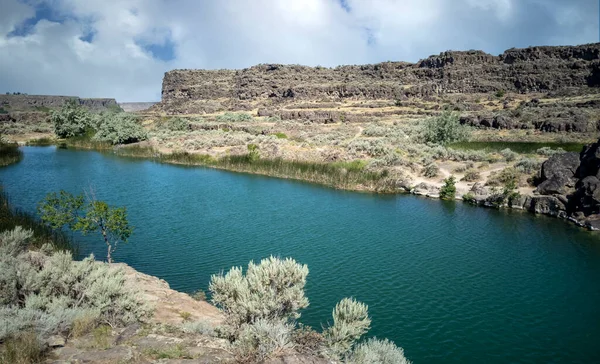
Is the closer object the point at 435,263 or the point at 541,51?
the point at 435,263

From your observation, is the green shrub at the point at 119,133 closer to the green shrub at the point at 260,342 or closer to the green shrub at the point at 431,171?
the green shrub at the point at 431,171

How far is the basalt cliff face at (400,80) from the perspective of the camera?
312 ft

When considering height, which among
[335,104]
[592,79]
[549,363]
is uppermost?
[592,79]

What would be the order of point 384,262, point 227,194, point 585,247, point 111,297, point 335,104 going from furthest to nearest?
point 335,104 < point 227,194 < point 585,247 < point 384,262 < point 111,297

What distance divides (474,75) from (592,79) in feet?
88.1

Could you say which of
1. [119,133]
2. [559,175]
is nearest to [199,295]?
[559,175]

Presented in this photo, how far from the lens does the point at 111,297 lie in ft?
29.6

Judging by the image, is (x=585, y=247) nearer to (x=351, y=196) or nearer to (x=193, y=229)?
(x=351, y=196)

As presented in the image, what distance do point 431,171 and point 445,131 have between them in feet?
50.2

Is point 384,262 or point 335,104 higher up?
point 335,104

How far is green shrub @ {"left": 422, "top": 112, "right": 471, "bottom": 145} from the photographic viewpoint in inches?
1928

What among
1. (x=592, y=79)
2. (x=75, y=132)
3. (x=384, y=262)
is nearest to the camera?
(x=384, y=262)

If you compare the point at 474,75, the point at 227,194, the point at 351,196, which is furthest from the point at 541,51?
the point at 227,194

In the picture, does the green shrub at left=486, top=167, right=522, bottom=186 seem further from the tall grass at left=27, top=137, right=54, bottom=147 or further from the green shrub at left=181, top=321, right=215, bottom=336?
the tall grass at left=27, top=137, right=54, bottom=147
